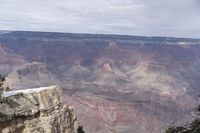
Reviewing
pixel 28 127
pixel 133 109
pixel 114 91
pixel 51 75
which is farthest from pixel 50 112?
pixel 51 75

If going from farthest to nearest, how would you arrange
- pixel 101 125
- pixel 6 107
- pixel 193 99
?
1. pixel 193 99
2. pixel 101 125
3. pixel 6 107

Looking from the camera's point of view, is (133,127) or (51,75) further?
(51,75)

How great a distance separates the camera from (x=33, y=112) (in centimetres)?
1408

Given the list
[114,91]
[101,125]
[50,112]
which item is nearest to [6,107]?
[50,112]

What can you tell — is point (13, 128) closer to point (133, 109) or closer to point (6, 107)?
point (6, 107)

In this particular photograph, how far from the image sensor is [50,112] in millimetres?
15039

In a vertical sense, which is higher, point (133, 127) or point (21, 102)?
point (21, 102)

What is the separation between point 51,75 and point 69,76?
35.0 feet

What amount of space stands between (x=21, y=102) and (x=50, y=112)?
55.3 inches

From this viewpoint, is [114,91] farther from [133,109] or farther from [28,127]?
[28,127]

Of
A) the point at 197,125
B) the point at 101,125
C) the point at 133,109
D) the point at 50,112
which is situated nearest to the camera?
the point at 197,125

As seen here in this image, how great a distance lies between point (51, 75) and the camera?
18600cm

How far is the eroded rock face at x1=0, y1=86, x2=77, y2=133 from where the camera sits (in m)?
13.2

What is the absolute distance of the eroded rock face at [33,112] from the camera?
43.4 feet
